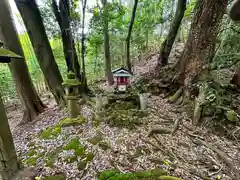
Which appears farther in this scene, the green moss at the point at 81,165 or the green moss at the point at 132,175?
the green moss at the point at 81,165

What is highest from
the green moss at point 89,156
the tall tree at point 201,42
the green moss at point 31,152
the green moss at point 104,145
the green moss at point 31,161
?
the tall tree at point 201,42

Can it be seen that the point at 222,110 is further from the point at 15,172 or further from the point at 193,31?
the point at 15,172

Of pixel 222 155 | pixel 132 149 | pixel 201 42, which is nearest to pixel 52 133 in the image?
pixel 132 149

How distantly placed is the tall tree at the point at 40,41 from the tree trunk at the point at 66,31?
55 centimetres

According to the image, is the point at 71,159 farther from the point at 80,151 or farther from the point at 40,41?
the point at 40,41

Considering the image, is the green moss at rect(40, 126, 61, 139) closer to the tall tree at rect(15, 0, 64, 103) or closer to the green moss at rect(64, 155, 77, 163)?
the green moss at rect(64, 155, 77, 163)

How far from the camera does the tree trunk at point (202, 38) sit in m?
3.91

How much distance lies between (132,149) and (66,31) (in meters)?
4.32

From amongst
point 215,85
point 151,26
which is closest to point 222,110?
point 215,85

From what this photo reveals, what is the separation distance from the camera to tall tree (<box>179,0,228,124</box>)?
153 inches

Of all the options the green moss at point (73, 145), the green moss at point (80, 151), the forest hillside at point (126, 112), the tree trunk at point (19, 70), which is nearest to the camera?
the forest hillside at point (126, 112)

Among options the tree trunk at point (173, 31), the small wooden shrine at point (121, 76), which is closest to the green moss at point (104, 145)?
the small wooden shrine at point (121, 76)

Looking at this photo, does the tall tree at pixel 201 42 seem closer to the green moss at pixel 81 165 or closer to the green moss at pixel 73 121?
the green moss at pixel 81 165

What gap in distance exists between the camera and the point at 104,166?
Answer: 8.20ft
